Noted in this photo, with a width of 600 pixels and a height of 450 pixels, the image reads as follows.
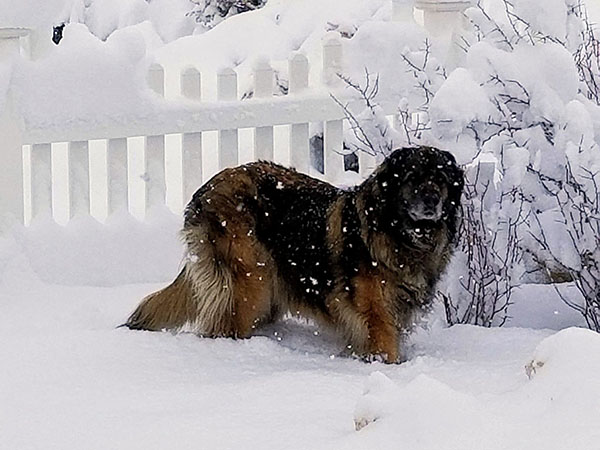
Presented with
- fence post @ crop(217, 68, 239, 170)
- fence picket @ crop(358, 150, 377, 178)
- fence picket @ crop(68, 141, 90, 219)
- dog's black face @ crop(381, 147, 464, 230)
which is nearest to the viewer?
dog's black face @ crop(381, 147, 464, 230)

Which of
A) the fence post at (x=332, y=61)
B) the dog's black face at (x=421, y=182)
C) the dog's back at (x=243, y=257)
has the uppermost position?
the fence post at (x=332, y=61)

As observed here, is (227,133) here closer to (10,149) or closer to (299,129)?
(299,129)

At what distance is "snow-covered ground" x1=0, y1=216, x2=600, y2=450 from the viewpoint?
9.09 feet

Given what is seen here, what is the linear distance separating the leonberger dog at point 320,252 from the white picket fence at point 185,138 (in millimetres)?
1096

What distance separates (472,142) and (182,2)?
12.5m

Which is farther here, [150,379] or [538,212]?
[538,212]

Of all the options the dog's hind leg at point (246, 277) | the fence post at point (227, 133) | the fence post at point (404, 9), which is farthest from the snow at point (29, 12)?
the fence post at point (404, 9)

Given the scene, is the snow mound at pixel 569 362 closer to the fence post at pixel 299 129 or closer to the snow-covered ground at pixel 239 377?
the snow-covered ground at pixel 239 377

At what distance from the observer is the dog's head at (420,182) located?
4.45 meters

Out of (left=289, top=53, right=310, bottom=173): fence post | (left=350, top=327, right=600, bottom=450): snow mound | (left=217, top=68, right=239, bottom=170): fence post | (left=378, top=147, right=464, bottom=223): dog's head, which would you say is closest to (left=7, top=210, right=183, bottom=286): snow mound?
(left=217, top=68, right=239, bottom=170): fence post

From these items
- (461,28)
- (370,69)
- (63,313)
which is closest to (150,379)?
(63,313)

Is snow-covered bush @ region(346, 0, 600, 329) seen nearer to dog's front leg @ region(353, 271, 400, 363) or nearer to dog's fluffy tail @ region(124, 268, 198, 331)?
dog's front leg @ region(353, 271, 400, 363)

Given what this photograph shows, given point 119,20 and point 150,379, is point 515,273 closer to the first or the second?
point 150,379

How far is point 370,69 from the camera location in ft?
20.9
